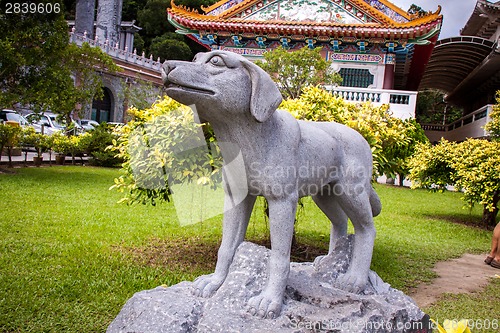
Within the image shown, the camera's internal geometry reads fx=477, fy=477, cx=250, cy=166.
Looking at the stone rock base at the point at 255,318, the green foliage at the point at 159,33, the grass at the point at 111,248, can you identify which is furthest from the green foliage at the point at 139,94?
the stone rock base at the point at 255,318

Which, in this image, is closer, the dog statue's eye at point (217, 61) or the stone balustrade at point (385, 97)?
the dog statue's eye at point (217, 61)

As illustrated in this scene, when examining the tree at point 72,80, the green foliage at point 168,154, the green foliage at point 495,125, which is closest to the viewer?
the green foliage at point 168,154

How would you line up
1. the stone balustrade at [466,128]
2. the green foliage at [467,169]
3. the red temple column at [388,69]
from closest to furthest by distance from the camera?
1. the green foliage at [467,169]
2. the red temple column at [388,69]
3. the stone balustrade at [466,128]

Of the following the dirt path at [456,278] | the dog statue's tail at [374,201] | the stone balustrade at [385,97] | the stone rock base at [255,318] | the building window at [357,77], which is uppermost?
the building window at [357,77]

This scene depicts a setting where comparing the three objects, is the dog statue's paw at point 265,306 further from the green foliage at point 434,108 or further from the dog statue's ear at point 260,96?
the green foliage at point 434,108

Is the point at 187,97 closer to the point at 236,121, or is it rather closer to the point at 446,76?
the point at 236,121

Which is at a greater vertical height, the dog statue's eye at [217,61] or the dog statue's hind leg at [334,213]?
the dog statue's eye at [217,61]

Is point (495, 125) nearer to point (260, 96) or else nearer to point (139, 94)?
Answer: point (260, 96)

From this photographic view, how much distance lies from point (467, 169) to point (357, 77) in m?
7.81

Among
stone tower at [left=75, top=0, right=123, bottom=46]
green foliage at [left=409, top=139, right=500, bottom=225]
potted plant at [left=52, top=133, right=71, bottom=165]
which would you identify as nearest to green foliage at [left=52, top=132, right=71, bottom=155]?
potted plant at [left=52, top=133, right=71, bottom=165]

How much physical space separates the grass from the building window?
20.7 ft

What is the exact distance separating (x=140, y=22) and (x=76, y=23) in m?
5.84

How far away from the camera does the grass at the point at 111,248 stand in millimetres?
3787

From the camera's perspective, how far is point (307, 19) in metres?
15.3
